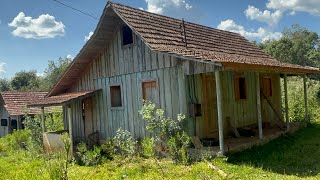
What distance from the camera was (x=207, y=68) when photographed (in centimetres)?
1032

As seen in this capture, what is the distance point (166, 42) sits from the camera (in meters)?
12.9

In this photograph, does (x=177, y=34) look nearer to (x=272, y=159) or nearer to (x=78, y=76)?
(x=78, y=76)

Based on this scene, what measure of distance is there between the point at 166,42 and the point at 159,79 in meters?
1.55

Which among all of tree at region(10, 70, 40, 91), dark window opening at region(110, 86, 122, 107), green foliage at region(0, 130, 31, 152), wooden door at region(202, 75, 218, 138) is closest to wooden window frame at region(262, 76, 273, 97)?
wooden door at region(202, 75, 218, 138)

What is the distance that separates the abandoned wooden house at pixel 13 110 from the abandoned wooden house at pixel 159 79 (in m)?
9.02

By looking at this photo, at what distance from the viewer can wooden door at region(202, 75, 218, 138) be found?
40.9 ft

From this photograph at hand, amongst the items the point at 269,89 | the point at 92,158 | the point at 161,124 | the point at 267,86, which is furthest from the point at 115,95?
the point at 269,89

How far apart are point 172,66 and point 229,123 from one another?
3828 mm

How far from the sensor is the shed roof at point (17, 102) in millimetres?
24656

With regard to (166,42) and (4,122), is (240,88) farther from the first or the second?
(4,122)

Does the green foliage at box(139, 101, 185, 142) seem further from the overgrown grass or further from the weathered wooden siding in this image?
the weathered wooden siding

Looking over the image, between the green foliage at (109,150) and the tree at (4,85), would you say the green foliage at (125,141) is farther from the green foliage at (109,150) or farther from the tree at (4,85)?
the tree at (4,85)

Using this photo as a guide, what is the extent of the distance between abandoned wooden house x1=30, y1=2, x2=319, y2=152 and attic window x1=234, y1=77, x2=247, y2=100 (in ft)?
0.15

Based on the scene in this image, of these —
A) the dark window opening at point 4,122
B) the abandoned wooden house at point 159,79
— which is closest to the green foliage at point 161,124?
the abandoned wooden house at point 159,79
